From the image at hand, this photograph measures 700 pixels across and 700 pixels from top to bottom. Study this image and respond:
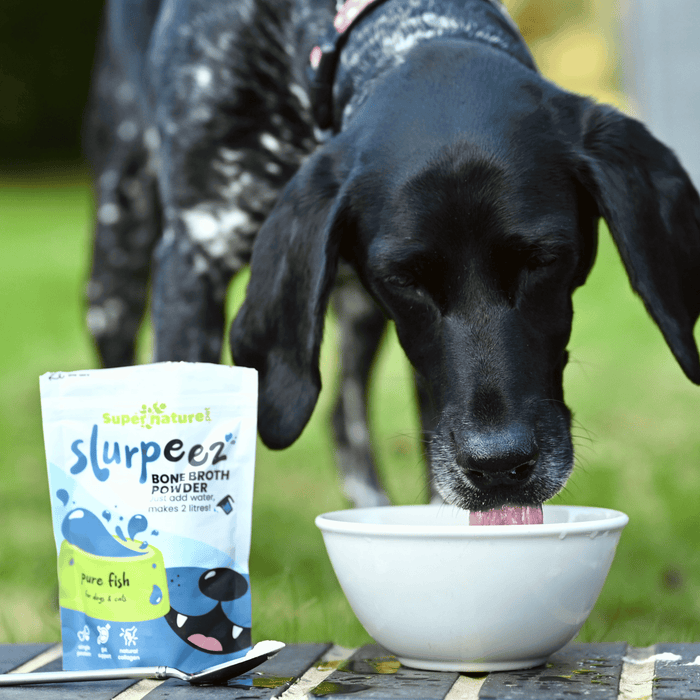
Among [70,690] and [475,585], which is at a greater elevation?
[475,585]

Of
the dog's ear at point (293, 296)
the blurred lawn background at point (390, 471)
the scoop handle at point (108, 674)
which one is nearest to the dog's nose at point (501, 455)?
the blurred lawn background at point (390, 471)

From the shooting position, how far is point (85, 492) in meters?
1.57

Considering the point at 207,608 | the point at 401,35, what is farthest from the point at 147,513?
the point at 401,35

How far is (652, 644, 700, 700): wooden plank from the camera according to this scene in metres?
1.42

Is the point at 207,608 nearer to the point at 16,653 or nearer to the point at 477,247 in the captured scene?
the point at 16,653

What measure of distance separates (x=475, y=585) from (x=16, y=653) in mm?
831

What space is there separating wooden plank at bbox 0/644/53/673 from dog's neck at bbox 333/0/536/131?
1225 mm

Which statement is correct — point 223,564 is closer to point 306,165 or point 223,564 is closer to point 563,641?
point 563,641

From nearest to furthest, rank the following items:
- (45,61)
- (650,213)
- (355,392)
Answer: (650,213) → (355,392) → (45,61)

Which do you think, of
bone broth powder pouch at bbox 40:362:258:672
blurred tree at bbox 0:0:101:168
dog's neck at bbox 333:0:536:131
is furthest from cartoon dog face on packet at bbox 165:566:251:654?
blurred tree at bbox 0:0:101:168

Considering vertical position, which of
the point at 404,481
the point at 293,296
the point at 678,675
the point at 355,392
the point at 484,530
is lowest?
the point at 678,675

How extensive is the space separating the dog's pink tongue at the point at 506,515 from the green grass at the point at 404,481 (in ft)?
0.89

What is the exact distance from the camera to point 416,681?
4.97 feet

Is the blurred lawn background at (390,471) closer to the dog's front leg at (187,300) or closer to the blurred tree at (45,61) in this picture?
the dog's front leg at (187,300)
